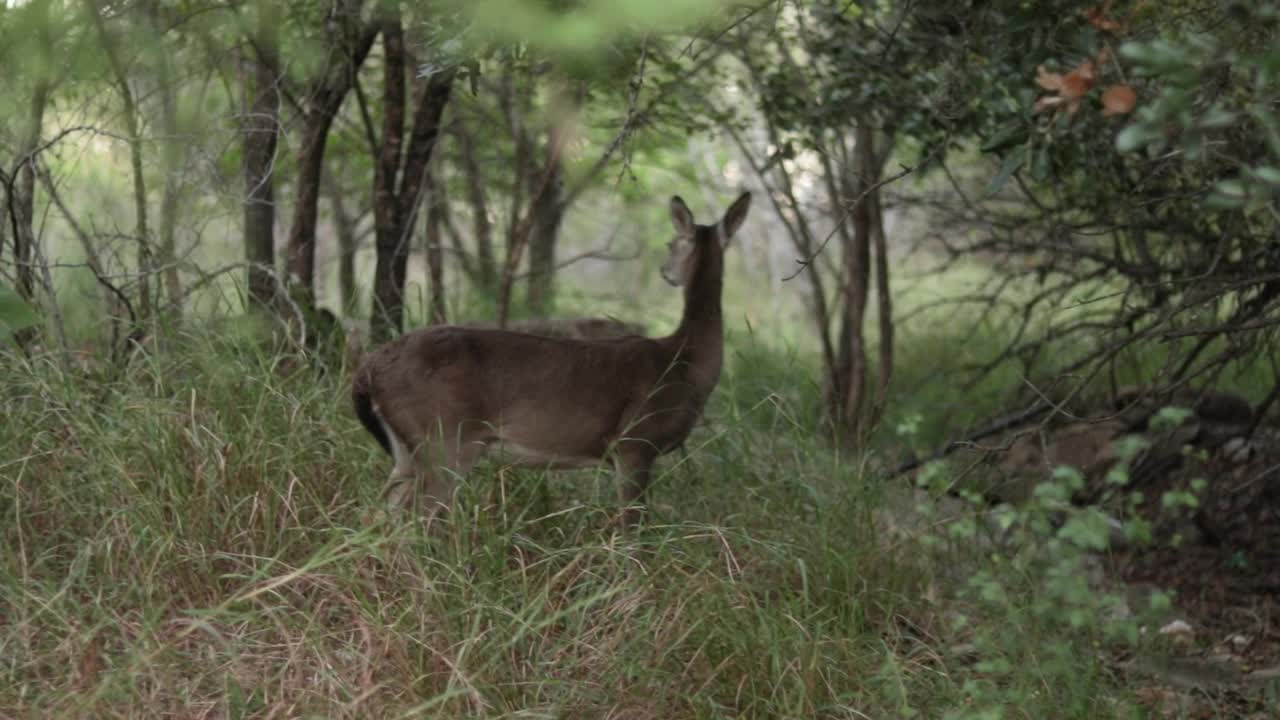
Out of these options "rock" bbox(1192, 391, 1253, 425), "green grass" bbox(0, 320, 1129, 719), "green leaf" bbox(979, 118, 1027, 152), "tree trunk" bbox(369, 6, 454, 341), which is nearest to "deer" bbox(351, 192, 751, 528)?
"green grass" bbox(0, 320, 1129, 719)

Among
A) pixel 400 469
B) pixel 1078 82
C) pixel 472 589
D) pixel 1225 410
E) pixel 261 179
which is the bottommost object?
pixel 472 589

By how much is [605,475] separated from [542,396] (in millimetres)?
691

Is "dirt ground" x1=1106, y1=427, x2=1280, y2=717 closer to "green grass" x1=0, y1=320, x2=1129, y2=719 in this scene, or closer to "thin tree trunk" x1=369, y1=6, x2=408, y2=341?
"green grass" x1=0, y1=320, x2=1129, y2=719

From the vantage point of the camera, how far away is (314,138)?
22.4ft

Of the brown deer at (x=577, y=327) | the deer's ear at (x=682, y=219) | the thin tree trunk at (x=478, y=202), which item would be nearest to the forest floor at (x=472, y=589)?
the deer's ear at (x=682, y=219)

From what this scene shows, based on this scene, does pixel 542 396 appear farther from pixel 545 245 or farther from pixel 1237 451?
pixel 545 245

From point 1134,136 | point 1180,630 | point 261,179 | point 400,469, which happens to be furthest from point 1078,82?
point 261,179

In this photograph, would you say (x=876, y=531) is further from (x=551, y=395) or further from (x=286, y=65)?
(x=286, y=65)

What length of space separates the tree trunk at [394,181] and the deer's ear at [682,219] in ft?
5.19

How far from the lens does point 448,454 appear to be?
16.1ft

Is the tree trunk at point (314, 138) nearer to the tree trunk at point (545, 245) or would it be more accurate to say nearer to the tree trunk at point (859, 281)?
the tree trunk at point (859, 281)

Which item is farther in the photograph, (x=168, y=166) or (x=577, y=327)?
(x=577, y=327)

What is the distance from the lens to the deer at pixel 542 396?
4898mm

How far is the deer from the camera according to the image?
4898 millimetres
